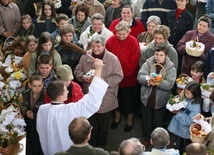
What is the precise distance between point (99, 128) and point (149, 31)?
5.55ft

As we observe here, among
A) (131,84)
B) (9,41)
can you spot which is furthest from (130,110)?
(9,41)

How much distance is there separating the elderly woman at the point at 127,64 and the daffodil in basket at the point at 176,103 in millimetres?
858

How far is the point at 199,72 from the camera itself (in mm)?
5762

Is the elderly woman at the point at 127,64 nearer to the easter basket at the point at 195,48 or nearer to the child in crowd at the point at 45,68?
the easter basket at the point at 195,48

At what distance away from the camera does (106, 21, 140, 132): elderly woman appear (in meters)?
6.09

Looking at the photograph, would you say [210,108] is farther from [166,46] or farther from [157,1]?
[157,1]

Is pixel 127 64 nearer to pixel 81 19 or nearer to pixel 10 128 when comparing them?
pixel 81 19

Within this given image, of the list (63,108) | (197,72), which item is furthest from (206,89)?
(63,108)

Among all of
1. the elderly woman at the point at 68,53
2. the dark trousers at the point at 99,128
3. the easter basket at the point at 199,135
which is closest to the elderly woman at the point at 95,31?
the elderly woman at the point at 68,53

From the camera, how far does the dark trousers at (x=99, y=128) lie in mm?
5832

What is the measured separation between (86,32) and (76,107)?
108 inches

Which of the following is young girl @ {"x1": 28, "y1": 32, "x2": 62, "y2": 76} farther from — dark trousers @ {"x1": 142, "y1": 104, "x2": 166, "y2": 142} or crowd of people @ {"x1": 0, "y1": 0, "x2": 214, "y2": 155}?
dark trousers @ {"x1": 142, "y1": 104, "x2": 166, "y2": 142}

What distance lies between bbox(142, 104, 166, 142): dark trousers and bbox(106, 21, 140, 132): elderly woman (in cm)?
48

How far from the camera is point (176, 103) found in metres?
5.41
